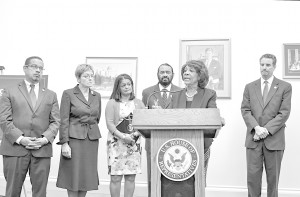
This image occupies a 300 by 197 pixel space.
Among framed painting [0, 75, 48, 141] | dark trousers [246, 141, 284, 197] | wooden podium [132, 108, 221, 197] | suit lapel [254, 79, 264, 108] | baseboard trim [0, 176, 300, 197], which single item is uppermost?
framed painting [0, 75, 48, 141]

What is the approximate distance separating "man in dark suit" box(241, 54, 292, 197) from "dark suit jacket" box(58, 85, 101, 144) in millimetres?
1590

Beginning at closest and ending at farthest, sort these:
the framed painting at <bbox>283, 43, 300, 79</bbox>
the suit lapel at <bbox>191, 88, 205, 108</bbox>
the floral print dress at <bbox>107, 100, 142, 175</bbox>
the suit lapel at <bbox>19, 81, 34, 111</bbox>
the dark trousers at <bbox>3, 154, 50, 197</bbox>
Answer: the suit lapel at <bbox>191, 88, 205, 108</bbox>, the dark trousers at <bbox>3, 154, 50, 197</bbox>, the suit lapel at <bbox>19, 81, 34, 111</bbox>, the floral print dress at <bbox>107, 100, 142, 175</bbox>, the framed painting at <bbox>283, 43, 300, 79</bbox>

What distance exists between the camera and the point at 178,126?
6.22 ft

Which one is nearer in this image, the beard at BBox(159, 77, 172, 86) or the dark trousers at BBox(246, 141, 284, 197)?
the dark trousers at BBox(246, 141, 284, 197)

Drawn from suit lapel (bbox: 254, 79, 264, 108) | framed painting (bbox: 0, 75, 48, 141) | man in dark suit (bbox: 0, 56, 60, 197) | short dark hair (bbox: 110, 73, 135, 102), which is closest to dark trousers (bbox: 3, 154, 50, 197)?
A: man in dark suit (bbox: 0, 56, 60, 197)

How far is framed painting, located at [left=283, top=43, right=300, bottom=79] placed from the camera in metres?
4.55

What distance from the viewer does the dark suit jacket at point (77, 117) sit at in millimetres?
3424

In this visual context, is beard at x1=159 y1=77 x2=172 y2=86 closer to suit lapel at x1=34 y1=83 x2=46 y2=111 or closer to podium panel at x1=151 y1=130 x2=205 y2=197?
suit lapel at x1=34 y1=83 x2=46 y2=111

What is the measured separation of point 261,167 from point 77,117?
192 centimetres

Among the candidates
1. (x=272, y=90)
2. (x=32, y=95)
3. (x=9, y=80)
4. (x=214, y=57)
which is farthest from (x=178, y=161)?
(x=9, y=80)

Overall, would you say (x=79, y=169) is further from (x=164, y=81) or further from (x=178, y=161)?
(x=178, y=161)

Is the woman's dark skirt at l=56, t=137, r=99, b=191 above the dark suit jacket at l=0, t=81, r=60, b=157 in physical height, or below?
below

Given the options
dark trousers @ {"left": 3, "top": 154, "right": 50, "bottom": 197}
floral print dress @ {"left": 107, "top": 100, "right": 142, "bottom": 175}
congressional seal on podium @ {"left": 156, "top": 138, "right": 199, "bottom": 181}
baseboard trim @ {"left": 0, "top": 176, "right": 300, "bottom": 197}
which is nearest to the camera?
congressional seal on podium @ {"left": 156, "top": 138, "right": 199, "bottom": 181}

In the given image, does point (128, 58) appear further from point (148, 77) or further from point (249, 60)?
point (249, 60)
